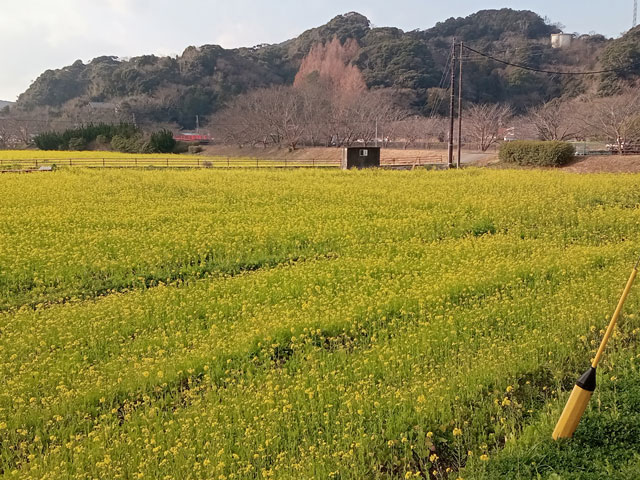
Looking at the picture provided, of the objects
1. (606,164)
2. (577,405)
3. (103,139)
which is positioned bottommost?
(577,405)

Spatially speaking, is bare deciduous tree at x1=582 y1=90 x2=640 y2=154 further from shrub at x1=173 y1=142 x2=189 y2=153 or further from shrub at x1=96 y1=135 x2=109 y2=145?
shrub at x1=96 y1=135 x2=109 y2=145

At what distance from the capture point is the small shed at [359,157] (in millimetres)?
38406

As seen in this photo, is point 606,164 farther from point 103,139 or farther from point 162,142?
point 103,139

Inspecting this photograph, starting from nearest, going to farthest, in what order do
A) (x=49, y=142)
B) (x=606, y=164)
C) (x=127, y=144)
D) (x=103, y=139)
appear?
(x=606, y=164)
(x=127, y=144)
(x=103, y=139)
(x=49, y=142)

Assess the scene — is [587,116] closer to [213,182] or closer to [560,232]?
[213,182]

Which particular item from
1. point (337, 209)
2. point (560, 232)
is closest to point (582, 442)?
point (560, 232)

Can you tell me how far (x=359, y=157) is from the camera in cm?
3891

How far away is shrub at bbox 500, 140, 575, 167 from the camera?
3744 cm

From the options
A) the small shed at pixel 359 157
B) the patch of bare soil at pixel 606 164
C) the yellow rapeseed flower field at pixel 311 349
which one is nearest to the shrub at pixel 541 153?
the patch of bare soil at pixel 606 164

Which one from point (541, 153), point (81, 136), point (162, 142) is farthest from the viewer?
point (81, 136)

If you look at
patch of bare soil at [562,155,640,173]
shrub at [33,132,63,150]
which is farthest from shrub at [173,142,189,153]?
patch of bare soil at [562,155,640,173]

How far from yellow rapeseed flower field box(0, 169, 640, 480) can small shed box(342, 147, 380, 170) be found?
23.4 metres

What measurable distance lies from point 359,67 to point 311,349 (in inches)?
3940

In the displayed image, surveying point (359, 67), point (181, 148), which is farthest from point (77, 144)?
point (359, 67)
